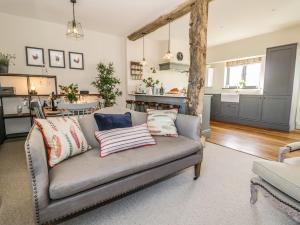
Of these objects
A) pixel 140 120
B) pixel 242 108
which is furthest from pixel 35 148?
pixel 242 108

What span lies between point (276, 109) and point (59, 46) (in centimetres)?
591

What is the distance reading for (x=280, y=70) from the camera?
442cm

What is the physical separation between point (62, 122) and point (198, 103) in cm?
220

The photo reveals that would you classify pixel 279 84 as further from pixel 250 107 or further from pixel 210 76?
pixel 210 76

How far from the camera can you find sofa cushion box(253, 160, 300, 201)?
1.20 m

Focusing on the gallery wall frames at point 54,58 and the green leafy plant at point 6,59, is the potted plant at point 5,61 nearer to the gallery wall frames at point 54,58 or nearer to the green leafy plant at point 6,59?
the green leafy plant at point 6,59

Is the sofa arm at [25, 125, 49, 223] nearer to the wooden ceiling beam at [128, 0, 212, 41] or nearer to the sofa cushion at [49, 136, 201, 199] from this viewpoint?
the sofa cushion at [49, 136, 201, 199]

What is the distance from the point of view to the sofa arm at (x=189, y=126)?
6.93 feet

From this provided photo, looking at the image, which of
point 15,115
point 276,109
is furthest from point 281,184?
point 15,115

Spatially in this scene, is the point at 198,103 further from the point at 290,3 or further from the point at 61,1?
the point at 61,1

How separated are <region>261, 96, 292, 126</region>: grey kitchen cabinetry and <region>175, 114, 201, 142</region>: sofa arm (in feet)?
11.9

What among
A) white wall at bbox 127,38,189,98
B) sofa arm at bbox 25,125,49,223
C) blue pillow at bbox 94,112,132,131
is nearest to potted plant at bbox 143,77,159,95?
white wall at bbox 127,38,189,98

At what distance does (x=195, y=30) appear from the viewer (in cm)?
295

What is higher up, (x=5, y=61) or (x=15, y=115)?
(x=5, y=61)
